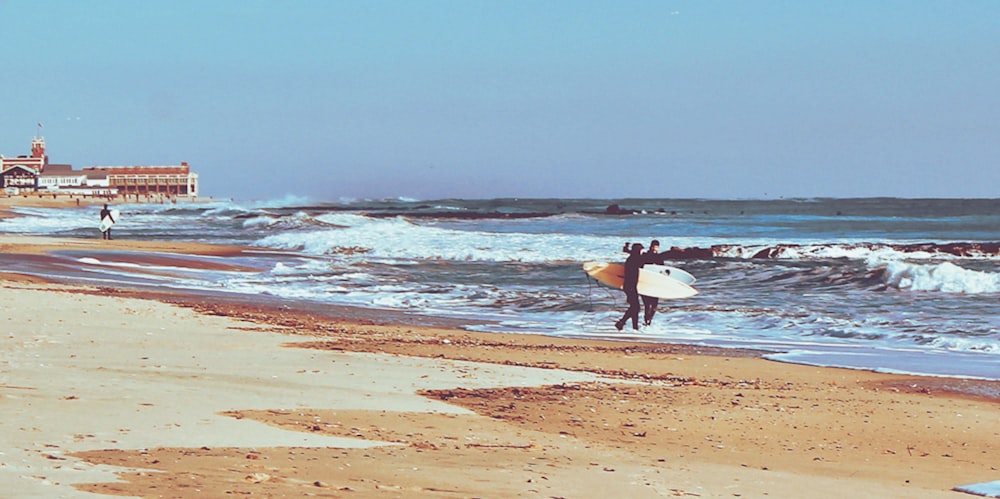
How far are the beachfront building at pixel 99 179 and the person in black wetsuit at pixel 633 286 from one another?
157 m

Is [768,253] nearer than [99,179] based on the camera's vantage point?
Yes

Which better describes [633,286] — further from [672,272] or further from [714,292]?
[714,292]

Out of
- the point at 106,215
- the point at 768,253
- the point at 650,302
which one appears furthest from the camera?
the point at 106,215

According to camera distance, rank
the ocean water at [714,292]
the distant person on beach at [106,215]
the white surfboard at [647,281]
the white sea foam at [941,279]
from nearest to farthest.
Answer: the ocean water at [714,292] → the white surfboard at [647,281] → the white sea foam at [941,279] → the distant person on beach at [106,215]

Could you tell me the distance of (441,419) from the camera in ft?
28.2

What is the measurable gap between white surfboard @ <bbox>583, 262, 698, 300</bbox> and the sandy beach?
460 cm

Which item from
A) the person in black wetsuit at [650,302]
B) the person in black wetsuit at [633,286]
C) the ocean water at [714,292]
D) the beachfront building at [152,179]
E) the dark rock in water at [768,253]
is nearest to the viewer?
the ocean water at [714,292]

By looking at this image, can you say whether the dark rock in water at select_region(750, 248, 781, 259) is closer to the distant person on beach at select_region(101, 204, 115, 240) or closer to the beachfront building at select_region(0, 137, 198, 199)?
the distant person on beach at select_region(101, 204, 115, 240)

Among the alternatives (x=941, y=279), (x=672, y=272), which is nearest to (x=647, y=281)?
(x=672, y=272)

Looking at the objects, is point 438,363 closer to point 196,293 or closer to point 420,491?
point 420,491

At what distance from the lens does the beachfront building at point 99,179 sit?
172 meters

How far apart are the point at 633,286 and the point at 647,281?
1.39 meters

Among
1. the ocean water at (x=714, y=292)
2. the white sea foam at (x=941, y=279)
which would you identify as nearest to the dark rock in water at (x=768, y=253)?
the ocean water at (x=714, y=292)

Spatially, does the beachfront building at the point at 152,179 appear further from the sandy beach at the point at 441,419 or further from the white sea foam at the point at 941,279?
the sandy beach at the point at 441,419
